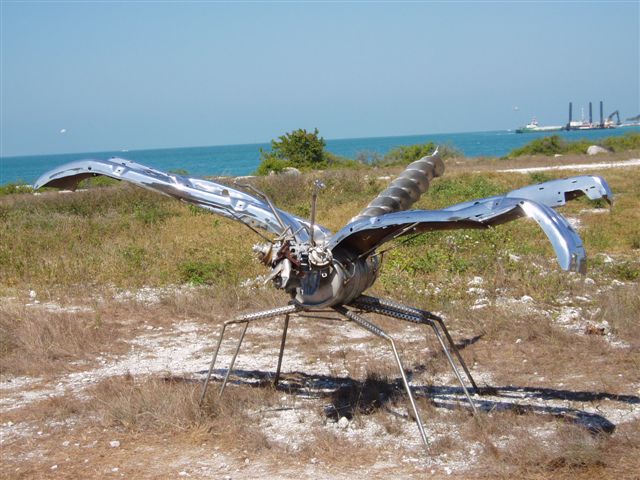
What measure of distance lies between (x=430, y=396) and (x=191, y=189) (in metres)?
2.50

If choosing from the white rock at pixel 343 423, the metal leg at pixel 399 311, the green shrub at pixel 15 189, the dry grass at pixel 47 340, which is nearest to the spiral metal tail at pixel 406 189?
the metal leg at pixel 399 311

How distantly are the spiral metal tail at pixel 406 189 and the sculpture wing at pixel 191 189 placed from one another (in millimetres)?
413

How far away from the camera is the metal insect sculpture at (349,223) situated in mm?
4699

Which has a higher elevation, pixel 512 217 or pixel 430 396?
pixel 512 217

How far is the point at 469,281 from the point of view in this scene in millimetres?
10430

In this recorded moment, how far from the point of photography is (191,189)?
578 centimetres

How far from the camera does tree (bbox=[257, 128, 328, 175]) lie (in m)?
30.6

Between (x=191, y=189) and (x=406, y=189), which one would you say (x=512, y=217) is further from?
(x=191, y=189)

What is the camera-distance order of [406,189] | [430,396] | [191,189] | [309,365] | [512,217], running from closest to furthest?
[512,217] < [191,189] < [406,189] < [430,396] < [309,365]

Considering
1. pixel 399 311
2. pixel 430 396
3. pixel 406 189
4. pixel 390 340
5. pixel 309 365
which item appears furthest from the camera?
pixel 309 365

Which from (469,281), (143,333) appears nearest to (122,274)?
(143,333)

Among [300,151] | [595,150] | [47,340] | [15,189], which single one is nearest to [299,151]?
[300,151]

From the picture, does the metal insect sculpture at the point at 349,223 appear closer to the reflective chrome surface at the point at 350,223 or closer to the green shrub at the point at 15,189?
the reflective chrome surface at the point at 350,223

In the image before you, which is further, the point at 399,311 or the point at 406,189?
the point at 406,189
